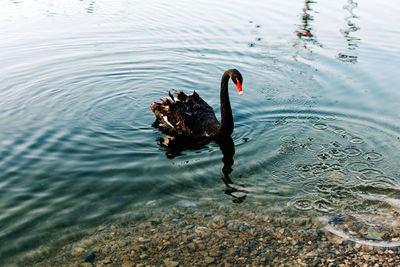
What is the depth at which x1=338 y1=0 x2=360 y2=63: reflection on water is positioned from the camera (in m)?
10.9

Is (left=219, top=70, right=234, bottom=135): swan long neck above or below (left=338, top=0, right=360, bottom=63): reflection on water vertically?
below

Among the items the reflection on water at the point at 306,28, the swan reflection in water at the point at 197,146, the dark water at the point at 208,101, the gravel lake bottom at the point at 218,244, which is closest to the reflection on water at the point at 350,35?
the dark water at the point at 208,101

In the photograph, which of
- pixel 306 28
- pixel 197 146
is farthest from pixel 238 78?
pixel 306 28

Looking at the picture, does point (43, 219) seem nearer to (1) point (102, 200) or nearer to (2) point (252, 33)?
(1) point (102, 200)

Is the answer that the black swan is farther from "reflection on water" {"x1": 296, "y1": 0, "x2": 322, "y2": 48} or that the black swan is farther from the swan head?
"reflection on water" {"x1": 296, "y1": 0, "x2": 322, "y2": 48}

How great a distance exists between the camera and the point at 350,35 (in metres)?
12.8

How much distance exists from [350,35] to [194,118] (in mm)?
8421

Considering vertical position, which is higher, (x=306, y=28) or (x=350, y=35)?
(x=306, y=28)

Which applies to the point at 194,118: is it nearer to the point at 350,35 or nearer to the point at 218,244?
the point at 218,244

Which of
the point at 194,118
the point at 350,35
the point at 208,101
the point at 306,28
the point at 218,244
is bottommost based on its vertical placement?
the point at 218,244

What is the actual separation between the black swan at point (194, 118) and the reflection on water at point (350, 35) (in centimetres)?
547

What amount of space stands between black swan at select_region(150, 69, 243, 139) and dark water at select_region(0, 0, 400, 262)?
0.29 meters

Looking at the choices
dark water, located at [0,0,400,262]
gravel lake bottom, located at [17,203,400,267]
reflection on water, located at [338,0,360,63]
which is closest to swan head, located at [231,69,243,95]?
dark water, located at [0,0,400,262]

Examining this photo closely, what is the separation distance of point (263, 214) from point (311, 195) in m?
0.82
